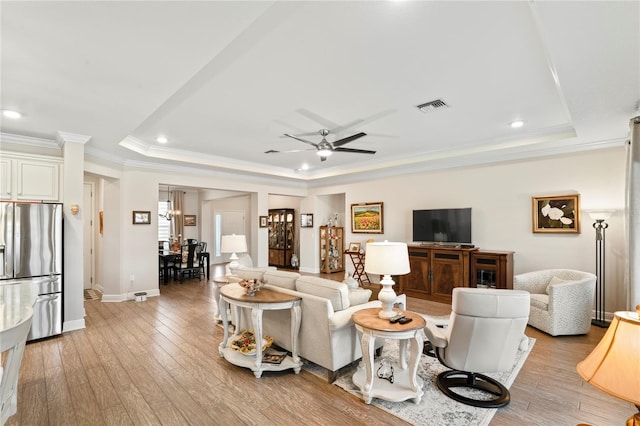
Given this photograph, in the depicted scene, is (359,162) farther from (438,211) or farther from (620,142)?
(620,142)

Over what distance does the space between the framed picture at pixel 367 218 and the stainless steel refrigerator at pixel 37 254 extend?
19.2 ft

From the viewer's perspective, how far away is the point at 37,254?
3967 millimetres

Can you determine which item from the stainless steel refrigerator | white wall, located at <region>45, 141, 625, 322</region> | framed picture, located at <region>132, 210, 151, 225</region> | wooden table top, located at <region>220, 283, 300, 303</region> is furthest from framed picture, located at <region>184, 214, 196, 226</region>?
wooden table top, located at <region>220, 283, 300, 303</region>

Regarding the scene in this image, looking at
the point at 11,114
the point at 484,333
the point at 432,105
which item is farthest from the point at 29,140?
the point at 484,333

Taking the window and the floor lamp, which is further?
the window

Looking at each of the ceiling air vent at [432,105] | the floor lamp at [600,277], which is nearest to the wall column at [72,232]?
the ceiling air vent at [432,105]

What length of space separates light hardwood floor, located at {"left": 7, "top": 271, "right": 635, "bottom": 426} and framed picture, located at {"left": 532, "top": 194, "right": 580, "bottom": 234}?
1.72 m

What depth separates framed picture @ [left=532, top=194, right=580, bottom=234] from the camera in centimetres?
487

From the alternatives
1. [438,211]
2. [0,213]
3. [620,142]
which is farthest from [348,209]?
[0,213]

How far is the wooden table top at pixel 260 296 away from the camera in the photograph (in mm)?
3019

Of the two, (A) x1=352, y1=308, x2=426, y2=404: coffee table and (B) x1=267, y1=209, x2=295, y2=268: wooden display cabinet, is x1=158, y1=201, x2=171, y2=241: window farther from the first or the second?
(A) x1=352, y1=308, x2=426, y2=404: coffee table

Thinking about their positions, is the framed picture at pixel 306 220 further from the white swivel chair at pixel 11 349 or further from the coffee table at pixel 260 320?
the white swivel chair at pixel 11 349

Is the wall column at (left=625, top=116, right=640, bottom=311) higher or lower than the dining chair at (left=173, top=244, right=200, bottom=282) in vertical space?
higher

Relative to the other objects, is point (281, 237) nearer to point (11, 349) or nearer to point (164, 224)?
point (164, 224)
